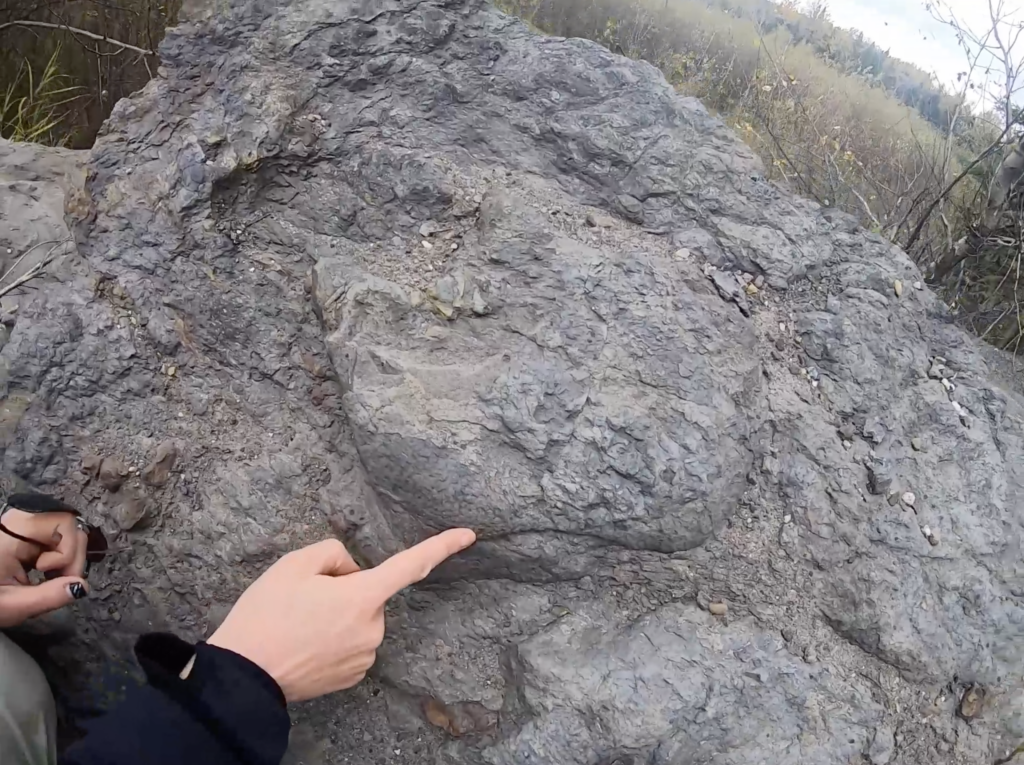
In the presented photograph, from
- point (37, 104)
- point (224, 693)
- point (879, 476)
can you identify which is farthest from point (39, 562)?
point (37, 104)

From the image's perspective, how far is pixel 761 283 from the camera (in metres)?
1.20

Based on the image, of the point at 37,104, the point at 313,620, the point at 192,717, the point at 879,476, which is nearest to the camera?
the point at 192,717

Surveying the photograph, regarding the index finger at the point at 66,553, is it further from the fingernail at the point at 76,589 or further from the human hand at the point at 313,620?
the human hand at the point at 313,620

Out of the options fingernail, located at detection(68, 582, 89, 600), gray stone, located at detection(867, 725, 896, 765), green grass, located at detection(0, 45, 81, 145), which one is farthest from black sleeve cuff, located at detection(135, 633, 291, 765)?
green grass, located at detection(0, 45, 81, 145)

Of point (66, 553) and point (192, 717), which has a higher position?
point (192, 717)

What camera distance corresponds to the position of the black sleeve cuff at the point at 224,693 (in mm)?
773

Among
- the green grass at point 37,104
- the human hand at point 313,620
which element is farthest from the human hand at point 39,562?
the green grass at point 37,104

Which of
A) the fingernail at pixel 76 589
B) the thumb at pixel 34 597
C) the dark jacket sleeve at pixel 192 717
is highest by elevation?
the dark jacket sleeve at pixel 192 717

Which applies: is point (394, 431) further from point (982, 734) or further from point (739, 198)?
point (982, 734)

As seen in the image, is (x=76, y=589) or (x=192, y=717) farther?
(x=76, y=589)

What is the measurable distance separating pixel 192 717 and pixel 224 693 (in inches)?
1.5

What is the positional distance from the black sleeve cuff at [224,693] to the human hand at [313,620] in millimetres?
38

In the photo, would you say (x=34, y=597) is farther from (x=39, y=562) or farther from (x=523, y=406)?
(x=523, y=406)

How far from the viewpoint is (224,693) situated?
0.79 m
